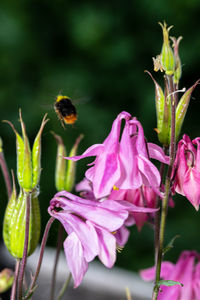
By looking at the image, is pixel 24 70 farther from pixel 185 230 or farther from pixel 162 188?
pixel 162 188

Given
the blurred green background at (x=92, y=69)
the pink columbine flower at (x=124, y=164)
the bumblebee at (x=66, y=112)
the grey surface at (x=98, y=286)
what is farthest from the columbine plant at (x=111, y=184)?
the blurred green background at (x=92, y=69)

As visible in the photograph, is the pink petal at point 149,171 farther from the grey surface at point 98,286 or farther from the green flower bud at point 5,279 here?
the grey surface at point 98,286

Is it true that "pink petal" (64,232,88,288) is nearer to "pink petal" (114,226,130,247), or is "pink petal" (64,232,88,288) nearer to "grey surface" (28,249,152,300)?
"pink petal" (114,226,130,247)

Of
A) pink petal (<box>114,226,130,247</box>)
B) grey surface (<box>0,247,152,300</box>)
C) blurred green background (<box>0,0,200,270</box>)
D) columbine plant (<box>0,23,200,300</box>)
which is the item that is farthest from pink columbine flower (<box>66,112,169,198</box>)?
blurred green background (<box>0,0,200,270</box>)

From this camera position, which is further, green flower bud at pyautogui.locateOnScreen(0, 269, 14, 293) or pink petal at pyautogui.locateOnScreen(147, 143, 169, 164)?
green flower bud at pyautogui.locateOnScreen(0, 269, 14, 293)

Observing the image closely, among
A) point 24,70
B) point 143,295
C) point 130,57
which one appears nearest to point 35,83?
point 24,70

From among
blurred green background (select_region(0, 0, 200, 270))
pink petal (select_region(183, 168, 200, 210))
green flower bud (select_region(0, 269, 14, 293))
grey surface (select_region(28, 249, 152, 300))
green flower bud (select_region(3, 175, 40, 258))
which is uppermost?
blurred green background (select_region(0, 0, 200, 270))

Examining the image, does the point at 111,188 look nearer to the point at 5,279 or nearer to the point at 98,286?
the point at 5,279
